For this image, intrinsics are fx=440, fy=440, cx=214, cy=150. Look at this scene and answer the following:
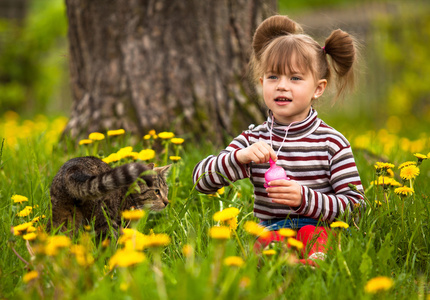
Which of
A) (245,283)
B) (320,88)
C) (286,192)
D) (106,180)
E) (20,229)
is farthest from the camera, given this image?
(320,88)

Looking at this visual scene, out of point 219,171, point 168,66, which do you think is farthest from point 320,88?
point 168,66

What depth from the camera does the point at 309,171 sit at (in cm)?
219

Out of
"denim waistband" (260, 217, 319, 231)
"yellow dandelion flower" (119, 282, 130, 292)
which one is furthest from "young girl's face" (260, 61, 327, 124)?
"yellow dandelion flower" (119, 282, 130, 292)

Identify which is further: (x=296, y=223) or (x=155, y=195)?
(x=155, y=195)

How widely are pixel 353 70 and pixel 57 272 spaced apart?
185 centimetres

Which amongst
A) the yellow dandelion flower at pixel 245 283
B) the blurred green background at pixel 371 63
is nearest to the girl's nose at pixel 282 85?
the yellow dandelion flower at pixel 245 283

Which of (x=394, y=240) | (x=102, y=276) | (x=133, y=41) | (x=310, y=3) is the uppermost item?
(x=310, y=3)

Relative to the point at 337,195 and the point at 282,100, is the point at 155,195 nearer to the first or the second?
the point at 282,100

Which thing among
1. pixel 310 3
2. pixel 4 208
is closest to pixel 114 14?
pixel 4 208

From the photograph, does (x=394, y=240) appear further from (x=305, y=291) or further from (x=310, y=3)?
(x=310, y=3)

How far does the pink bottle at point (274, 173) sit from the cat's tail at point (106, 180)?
543 millimetres

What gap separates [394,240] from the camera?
6.31 feet

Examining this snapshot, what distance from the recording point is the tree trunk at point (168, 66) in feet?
11.9

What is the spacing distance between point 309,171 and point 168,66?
74.5 inches
